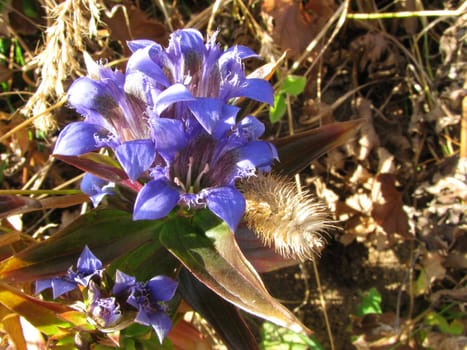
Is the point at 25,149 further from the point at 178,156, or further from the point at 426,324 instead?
the point at 426,324

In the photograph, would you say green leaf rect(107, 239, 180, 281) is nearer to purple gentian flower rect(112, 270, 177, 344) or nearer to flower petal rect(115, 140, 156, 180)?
purple gentian flower rect(112, 270, 177, 344)

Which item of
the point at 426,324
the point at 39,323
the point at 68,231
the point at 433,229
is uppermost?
the point at 68,231

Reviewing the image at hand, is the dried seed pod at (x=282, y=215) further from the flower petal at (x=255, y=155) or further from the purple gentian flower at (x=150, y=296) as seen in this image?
the purple gentian flower at (x=150, y=296)

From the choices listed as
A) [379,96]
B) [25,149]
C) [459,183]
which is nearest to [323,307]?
[459,183]

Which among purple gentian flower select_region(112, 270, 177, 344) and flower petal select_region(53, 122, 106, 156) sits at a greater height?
flower petal select_region(53, 122, 106, 156)

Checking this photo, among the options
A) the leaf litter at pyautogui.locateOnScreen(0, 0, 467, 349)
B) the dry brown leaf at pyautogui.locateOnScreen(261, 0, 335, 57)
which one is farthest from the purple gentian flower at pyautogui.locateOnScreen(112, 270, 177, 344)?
the dry brown leaf at pyautogui.locateOnScreen(261, 0, 335, 57)

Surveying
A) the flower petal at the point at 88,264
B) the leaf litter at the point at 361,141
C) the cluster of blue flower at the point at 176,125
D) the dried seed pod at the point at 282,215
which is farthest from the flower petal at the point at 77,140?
the leaf litter at the point at 361,141
